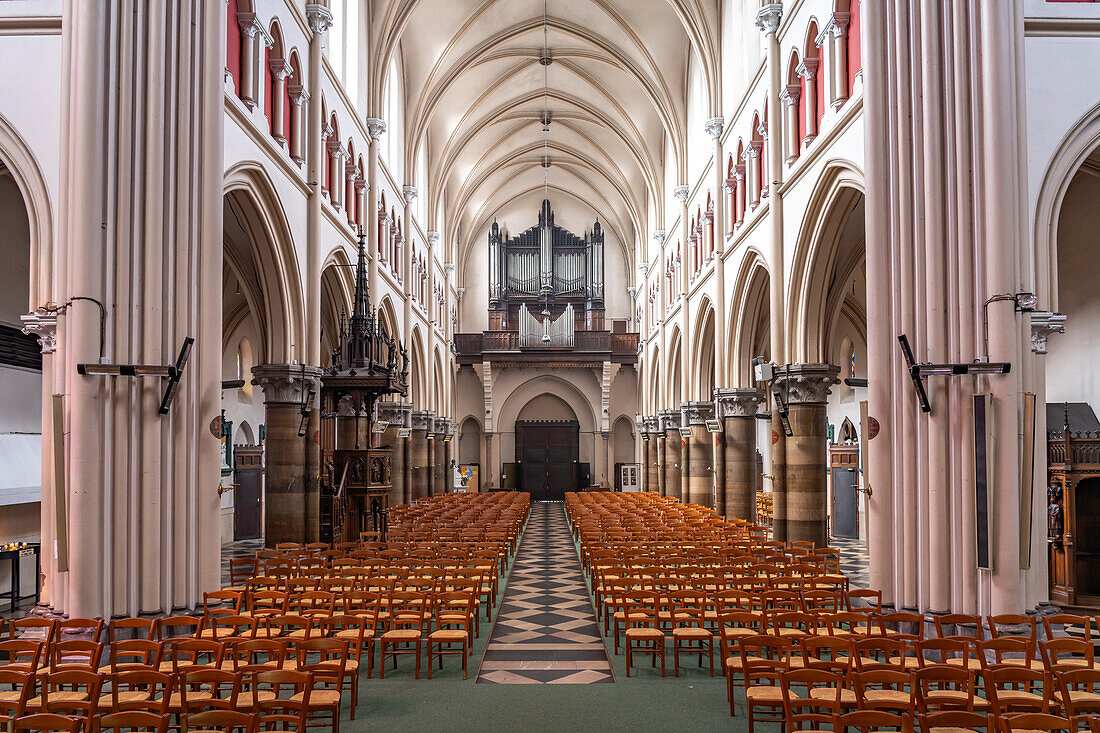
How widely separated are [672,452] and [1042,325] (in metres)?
25.8

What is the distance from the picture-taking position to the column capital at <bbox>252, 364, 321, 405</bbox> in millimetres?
17609

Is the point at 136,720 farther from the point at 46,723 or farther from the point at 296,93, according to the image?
the point at 296,93

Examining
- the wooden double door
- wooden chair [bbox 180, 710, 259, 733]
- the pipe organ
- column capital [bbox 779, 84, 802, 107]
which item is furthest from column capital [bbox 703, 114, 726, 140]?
the wooden double door

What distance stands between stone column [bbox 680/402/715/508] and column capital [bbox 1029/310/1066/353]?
1842cm

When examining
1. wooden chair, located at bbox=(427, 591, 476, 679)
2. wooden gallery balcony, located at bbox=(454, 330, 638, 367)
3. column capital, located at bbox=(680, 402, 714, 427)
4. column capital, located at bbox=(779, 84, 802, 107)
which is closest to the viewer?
wooden chair, located at bbox=(427, 591, 476, 679)

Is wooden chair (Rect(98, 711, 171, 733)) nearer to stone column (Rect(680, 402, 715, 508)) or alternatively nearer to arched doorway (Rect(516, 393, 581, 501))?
stone column (Rect(680, 402, 715, 508))

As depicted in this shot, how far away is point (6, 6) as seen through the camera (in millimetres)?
11164

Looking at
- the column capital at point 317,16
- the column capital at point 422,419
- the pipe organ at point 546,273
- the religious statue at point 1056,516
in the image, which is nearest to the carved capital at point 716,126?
the column capital at point 317,16

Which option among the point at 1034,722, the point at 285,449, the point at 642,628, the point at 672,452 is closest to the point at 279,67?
the point at 285,449

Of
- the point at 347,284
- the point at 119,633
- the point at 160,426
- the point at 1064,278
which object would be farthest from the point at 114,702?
the point at 347,284

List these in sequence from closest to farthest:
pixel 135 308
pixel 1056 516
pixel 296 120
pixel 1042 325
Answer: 1. pixel 1042 325
2. pixel 135 308
3. pixel 1056 516
4. pixel 296 120

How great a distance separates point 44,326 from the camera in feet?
35.0

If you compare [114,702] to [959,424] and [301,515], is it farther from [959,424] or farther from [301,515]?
[301,515]

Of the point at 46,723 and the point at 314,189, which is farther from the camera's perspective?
the point at 314,189
